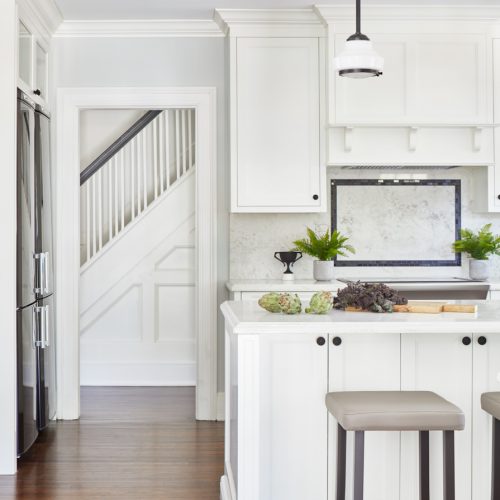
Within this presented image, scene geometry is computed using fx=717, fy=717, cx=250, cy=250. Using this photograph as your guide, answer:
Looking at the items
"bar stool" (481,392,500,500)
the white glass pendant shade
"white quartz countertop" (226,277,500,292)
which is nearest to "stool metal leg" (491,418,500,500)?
"bar stool" (481,392,500,500)

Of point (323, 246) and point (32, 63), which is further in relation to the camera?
point (323, 246)

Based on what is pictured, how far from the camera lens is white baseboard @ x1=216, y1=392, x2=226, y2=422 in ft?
16.1

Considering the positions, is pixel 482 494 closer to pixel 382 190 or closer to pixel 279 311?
pixel 279 311

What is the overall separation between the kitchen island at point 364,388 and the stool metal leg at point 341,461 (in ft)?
0.30

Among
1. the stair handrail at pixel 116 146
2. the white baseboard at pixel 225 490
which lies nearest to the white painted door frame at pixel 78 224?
the stair handrail at pixel 116 146

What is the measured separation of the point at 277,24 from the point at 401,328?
2.86 metres

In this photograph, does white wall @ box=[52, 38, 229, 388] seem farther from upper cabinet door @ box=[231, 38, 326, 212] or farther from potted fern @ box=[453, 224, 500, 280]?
potted fern @ box=[453, 224, 500, 280]

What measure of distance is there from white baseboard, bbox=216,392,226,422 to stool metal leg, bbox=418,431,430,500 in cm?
227

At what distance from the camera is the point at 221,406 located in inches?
195

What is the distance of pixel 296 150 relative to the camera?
479 centimetres

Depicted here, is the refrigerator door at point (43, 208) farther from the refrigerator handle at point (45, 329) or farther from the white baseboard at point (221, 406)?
the white baseboard at point (221, 406)

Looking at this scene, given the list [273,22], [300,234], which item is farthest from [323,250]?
[273,22]

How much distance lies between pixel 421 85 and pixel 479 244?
1.17 m

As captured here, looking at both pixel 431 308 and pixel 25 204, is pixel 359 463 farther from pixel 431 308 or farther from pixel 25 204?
pixel 25 204
